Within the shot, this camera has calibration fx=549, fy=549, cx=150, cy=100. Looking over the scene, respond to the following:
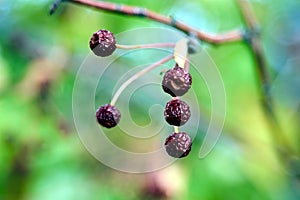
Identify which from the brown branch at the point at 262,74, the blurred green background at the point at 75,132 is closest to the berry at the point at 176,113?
the brown branch at the point at 262,74

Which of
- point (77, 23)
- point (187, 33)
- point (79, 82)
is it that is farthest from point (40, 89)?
point (187, 33)

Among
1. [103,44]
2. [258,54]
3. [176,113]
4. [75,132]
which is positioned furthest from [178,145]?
[75,132]

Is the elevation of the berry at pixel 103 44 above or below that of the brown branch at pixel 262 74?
below

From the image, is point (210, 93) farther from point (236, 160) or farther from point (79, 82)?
point (79, 82)

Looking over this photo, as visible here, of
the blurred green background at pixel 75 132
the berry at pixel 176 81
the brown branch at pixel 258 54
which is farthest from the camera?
the blurred green background at pixel 75 132

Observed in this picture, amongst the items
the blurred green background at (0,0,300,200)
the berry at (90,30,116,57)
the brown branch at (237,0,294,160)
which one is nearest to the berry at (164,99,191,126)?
the berry at (90,30,116,57)

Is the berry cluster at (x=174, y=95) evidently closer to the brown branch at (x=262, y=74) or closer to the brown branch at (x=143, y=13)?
the brown branch at (x=143, y=13)

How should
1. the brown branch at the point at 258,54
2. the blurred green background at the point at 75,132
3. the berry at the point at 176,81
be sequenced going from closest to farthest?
the berry at the point at 176,81 → the brown branch at the point at 258,54 → the blurred green background at the point at 75,132
